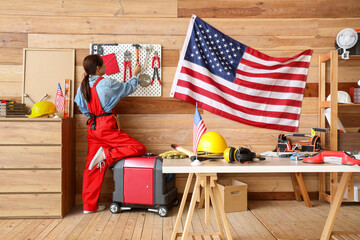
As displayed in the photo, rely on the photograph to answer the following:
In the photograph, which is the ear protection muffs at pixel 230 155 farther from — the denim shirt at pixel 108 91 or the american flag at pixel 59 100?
the american flag at pixel 59 100

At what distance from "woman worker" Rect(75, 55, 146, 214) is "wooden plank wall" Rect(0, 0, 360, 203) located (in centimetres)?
33

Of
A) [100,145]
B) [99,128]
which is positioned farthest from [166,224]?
[99,128]

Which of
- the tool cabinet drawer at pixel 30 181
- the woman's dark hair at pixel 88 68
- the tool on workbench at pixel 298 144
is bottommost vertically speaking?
the tool cabinet drawer at pixel 30 181

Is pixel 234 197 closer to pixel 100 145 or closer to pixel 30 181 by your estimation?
pixel 100 145

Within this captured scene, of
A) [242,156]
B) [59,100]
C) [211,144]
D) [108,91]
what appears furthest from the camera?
[59,100]

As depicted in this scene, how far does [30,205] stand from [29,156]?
462 millimetres

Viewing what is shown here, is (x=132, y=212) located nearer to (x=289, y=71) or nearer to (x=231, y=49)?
(x=231, y=49)

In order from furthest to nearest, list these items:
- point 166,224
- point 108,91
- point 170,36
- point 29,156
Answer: point 170,36, point 108,91, point 29,156, point 166,224

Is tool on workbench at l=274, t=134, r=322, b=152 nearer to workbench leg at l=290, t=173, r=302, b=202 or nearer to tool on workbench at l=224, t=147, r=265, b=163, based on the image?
workbench leg at l=290, t=173, r=302, b=202

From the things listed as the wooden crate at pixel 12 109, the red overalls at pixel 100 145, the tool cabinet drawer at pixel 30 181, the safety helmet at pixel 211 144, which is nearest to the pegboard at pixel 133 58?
the red overalls at pixel 100 145

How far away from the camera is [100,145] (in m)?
3.08

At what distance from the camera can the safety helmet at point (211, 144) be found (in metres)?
1.90

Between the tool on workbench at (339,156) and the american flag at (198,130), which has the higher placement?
the american flag at (198,130)

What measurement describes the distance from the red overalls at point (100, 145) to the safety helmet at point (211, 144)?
1.24 meters
